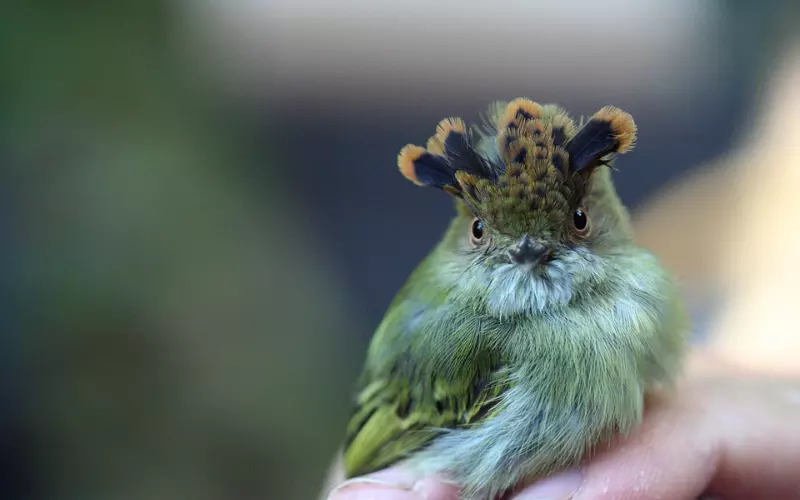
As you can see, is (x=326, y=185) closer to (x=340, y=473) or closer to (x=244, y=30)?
(x=244, y=30)

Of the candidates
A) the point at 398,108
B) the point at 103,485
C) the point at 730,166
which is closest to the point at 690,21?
the point at 730,166

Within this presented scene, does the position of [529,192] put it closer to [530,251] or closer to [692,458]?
[530,251]

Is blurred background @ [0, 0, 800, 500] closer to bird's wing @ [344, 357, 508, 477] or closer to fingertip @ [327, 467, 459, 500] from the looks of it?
bird's wing @ [344, 357, 508, 477]

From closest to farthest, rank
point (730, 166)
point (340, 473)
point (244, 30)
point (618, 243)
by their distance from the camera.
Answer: point (618, 243) < point (340, 473) < point (730, 166) < point (244, 30)

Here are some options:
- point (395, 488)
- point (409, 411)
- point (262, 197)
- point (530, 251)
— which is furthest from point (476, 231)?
point (262, 197)

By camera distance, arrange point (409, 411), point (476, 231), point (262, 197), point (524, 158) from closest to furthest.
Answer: point (524, 158) < point (476, 231) < point (409, 411) < point (262, 197)

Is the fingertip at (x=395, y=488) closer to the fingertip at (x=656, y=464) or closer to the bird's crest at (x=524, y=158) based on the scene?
the fingertip at (x=656, y=464)
